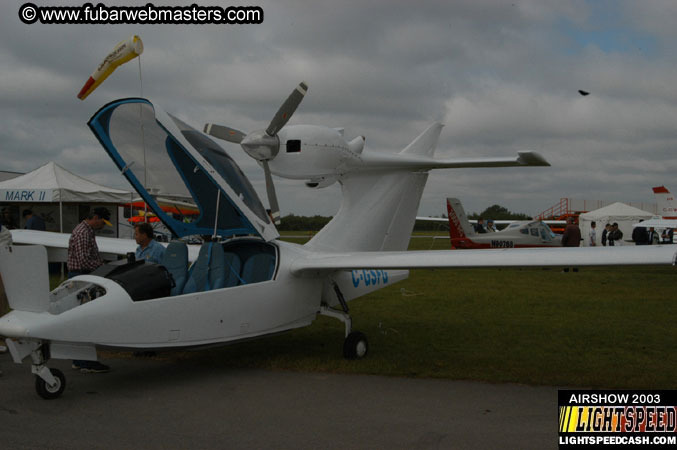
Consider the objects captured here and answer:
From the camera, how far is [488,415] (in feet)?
17.9

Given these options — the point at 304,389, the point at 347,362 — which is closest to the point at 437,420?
the point at 304,389

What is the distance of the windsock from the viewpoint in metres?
6.25

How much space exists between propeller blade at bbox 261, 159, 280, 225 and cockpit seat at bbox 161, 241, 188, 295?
1.24 m

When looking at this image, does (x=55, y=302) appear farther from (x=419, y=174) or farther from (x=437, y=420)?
(x=419, y=174)

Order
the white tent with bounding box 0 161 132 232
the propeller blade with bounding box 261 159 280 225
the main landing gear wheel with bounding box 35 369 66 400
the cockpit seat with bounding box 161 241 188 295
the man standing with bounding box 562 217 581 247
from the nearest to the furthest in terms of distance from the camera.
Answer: the main landing gear wheel with bounding box 35 369 66 400 → the cockpit seat with bounding box 161 241 188 295 → the propeller blade with bounding box 261 159 280 225 → the white tent with bounding box 0 161 132 232 → the man standing with bounding box 562 217 581 247

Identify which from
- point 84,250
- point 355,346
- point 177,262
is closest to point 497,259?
point 355,346

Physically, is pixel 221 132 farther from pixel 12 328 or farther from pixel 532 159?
pixel 532 159

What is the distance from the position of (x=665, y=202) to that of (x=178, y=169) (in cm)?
3524

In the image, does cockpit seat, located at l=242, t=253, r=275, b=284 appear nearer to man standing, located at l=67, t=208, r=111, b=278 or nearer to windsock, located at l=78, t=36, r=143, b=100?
man standing, located at l=67, t=208, r=111, b=278

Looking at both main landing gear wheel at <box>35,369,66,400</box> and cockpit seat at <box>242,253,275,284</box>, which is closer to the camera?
main landing gear wheel at <box>35,369,66,400</box>

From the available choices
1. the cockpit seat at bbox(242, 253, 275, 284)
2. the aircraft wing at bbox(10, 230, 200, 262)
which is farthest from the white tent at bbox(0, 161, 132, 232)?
the cockpit seat at bbox(242, 253, 275, 284)

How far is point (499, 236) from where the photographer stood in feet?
81.3

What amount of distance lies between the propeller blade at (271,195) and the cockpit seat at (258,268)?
51 cm

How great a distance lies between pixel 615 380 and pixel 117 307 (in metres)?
5.59
